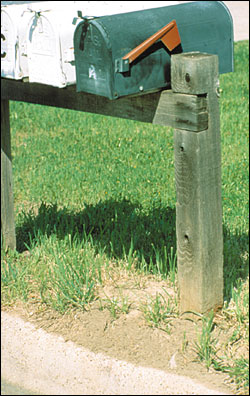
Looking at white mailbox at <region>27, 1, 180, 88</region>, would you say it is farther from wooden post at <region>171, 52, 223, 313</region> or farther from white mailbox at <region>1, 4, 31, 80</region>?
wooden post at <region>171, 52, 223, 313</region>

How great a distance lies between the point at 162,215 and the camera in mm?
4688

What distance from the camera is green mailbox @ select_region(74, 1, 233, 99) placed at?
2.79 meters

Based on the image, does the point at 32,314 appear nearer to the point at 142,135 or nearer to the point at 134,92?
the point at 134,92

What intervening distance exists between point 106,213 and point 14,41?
1.76m

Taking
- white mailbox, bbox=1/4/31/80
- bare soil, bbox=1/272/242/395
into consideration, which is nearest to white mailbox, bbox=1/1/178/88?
white mailbox, bbox=1/4/31/80

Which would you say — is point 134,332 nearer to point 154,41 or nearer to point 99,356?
point 99,356

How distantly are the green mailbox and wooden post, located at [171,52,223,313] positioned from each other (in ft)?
0.31

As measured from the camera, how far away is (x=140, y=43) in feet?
9.48

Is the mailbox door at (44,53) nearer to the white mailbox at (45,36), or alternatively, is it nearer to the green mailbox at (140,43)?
the white mailbox at (45,36)

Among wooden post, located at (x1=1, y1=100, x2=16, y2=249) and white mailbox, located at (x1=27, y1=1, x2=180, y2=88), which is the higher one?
white mailbox, located at (x1=27, y1=1, x2=180, y2=88)

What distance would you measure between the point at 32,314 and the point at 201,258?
1.08 metres

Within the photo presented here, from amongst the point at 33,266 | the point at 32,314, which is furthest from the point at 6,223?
the point at 32,314

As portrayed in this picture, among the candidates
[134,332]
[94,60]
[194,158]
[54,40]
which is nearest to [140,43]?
[94,60]

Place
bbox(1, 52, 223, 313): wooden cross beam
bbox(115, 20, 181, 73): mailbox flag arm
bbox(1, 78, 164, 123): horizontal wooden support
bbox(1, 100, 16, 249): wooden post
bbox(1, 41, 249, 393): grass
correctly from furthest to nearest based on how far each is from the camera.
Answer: bbox(1, 100, 16, 249): wooden post < bbox(1, 41, 249, 393): grass < bbox(1, 78, 164, 123): horizontal wooden support < bbox(1, 52, 223, 313): wooden cross beam < bbox(115, 20, 181, 73): mailbox flag arm
